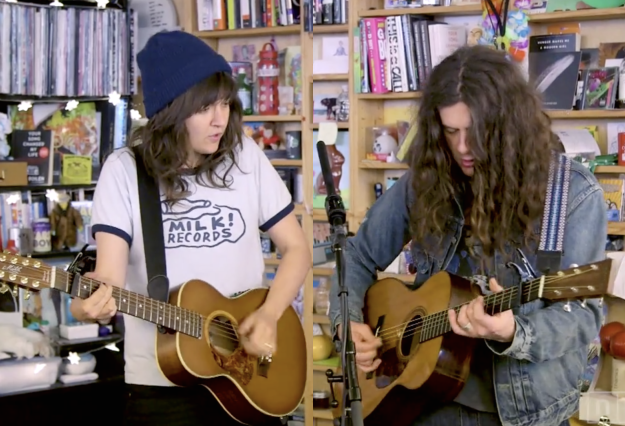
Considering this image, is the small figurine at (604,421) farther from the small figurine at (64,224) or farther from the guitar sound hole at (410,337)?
the small figurine at (64,224)

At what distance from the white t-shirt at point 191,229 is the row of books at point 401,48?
1635mm

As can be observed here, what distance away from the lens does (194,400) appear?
1.92 meters

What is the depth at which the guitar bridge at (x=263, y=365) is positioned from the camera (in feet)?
6.93

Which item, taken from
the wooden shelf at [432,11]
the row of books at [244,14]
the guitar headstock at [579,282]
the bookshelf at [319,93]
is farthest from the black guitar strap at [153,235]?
the row of books at [244,14]

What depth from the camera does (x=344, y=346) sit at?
142 centimetres

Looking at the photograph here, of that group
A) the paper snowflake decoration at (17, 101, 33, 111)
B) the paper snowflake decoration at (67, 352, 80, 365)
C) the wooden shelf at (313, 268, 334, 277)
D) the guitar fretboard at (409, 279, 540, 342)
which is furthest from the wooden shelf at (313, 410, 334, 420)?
the guitar fretboard at (409, 279, 540, 342)

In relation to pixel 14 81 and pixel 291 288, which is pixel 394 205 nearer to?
pixel 291 288

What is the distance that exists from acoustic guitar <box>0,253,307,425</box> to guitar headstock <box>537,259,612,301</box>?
2.63 ft

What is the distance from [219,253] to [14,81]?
206cm

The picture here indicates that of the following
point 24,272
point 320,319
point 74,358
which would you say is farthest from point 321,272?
point 24,272

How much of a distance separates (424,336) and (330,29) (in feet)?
7.24

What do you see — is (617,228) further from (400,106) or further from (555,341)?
(555,341)

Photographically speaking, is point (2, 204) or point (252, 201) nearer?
point (252, 201)

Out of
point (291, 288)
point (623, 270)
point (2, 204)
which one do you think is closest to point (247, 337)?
point (291, 288)
